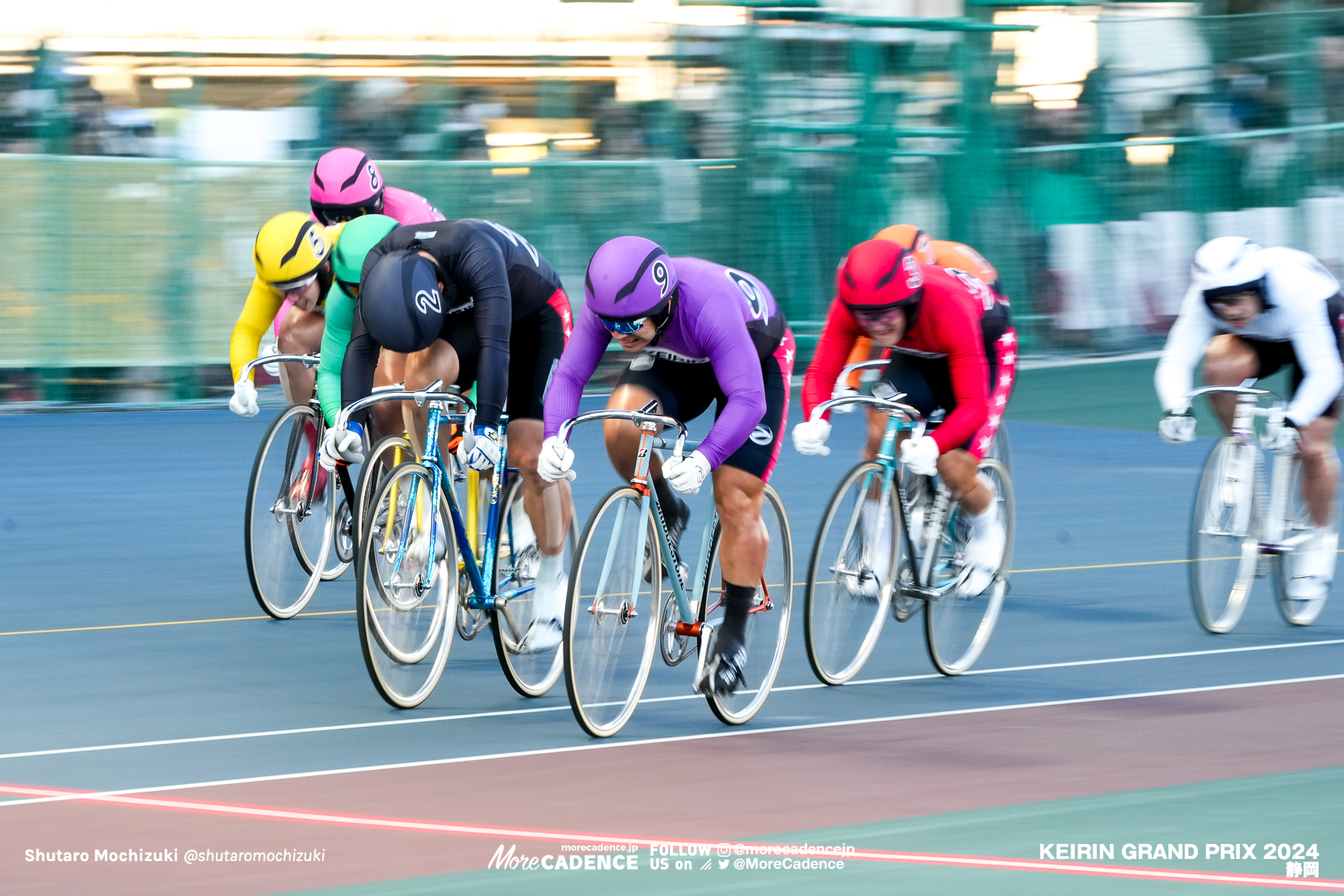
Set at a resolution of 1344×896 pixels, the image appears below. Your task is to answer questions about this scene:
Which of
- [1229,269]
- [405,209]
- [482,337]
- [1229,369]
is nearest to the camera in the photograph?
[482,337]

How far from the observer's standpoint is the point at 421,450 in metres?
6.90

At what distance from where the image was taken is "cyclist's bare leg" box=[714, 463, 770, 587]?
19.4 feet

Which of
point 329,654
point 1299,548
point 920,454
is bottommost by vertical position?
point 329,654

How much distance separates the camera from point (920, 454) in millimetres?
6402

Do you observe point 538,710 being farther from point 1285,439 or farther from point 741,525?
point 1285,439

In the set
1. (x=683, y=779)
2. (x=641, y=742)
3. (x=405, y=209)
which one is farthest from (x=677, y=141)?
(x=683, y=779)

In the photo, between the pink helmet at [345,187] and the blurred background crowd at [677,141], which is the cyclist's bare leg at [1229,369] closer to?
the pink helmet at [345,187]

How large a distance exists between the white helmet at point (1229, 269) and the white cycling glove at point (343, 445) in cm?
315

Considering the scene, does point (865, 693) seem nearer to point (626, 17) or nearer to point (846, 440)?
point (846, 440)

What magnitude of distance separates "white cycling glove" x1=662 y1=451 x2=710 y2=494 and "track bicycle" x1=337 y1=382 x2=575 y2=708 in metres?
0.92

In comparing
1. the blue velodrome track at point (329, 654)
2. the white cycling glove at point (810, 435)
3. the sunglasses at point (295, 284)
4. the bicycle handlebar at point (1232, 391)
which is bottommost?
the blue velodrome track at point (329, 654)

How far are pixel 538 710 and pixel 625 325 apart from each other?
141 cm

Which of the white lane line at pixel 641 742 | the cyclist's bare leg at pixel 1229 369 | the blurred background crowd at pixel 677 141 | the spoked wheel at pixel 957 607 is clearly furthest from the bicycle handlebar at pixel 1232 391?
the blurred background crowd at pixel 677 141

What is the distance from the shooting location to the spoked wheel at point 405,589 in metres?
5.91
